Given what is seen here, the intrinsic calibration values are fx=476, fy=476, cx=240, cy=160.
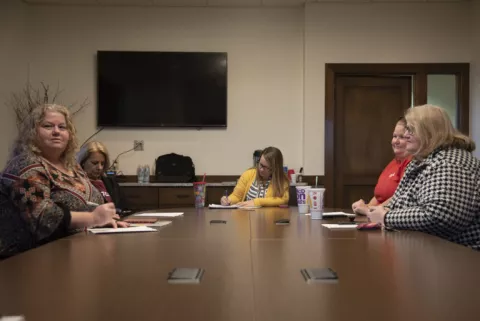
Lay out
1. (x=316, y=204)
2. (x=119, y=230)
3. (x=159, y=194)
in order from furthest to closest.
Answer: (x=159, y=194) < (x=316, y=204) < (x=119, y=230)

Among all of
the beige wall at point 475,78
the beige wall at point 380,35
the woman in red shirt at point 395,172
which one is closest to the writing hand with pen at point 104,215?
the woman in red shirt at point 395,172

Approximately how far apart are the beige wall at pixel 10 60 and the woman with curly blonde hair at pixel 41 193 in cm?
268

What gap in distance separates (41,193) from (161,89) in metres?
3.09

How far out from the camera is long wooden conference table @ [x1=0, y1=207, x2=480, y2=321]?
0.80m

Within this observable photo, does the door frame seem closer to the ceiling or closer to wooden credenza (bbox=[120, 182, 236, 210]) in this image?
the ceiling

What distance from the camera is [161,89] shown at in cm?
485

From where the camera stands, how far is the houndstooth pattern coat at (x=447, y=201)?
172 centimetres

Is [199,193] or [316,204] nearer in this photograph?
[316,204]

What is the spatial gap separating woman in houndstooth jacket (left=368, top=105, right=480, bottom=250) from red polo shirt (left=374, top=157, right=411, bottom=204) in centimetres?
104

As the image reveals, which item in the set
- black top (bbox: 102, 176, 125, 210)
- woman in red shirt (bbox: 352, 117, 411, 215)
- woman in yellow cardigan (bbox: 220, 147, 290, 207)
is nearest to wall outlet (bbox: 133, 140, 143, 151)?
black top (bbox: 102, 176, 125, 210)

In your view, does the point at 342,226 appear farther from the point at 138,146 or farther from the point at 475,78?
the point at 475,78

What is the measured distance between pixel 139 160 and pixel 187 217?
2.53 metres

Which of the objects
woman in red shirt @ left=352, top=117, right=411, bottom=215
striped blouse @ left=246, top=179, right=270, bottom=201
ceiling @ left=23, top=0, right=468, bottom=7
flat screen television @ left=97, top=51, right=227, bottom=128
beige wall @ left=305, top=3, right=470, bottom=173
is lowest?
striped blouse @ left=246, top=179, right=270, bottom=201

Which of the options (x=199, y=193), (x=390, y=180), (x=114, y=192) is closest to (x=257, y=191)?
(x=199, y=193)
